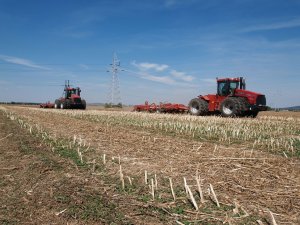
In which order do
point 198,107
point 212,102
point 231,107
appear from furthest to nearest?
point 198,107 → point 212,102 → point 231,107

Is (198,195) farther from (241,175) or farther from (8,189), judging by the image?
(8,189)

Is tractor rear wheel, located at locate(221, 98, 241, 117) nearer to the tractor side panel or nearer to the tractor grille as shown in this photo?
the tractor grille

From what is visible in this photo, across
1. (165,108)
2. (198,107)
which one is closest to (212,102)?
(198,107)

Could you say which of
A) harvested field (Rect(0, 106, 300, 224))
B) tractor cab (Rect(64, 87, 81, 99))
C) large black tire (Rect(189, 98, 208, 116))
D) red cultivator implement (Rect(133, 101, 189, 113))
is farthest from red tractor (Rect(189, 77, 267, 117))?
tractor cab (Rect(64, 87, 81, 99))

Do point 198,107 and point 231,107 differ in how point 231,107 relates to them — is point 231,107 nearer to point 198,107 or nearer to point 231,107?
point 231,107

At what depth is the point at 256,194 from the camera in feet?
18.7

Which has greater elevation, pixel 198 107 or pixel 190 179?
pixel 198 107

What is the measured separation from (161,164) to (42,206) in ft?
9.65

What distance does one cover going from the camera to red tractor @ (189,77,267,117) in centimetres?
2344

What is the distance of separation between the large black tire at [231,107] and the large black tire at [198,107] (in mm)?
2128

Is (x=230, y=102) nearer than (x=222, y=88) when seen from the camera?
Yes

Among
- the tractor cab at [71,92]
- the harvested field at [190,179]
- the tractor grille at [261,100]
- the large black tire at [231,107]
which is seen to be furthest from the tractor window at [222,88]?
the tractor cab at [71,92]

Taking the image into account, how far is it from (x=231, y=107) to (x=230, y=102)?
1.07ft

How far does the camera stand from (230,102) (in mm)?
23781
